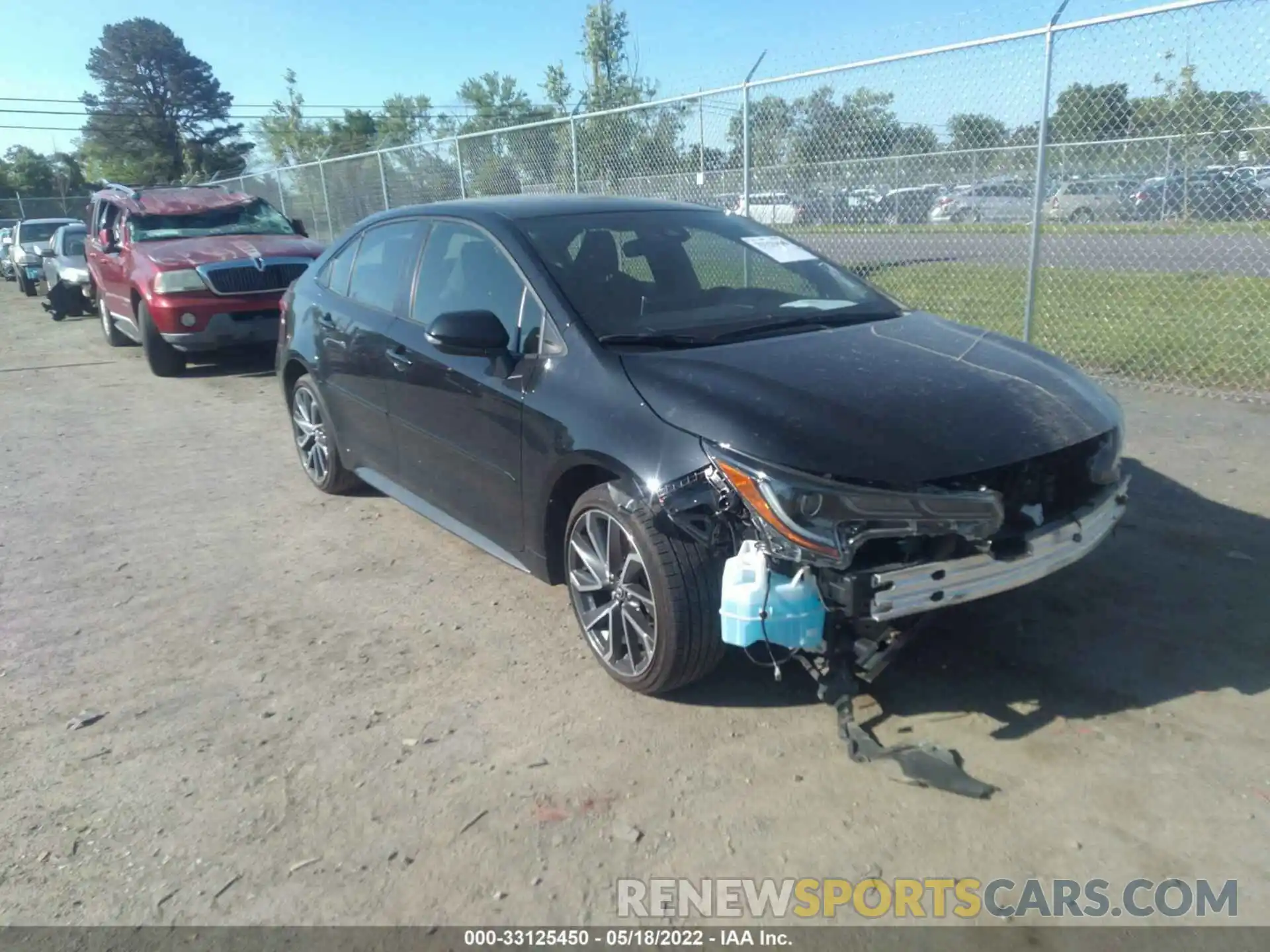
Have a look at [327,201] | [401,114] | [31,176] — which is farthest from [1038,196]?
[31,176]

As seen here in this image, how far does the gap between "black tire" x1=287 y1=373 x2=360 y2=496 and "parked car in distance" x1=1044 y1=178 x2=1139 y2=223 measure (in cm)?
572

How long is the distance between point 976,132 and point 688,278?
477cm

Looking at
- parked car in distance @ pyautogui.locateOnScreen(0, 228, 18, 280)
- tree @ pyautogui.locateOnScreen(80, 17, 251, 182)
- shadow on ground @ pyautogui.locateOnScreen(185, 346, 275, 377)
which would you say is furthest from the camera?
tree @ pyautogui.locateOnScreen(80, 17, 251, 182)

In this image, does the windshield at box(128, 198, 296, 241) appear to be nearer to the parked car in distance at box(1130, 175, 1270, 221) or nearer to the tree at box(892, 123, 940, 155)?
the tree at box(892, 123, 940, 155)

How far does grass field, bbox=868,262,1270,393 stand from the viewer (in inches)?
305

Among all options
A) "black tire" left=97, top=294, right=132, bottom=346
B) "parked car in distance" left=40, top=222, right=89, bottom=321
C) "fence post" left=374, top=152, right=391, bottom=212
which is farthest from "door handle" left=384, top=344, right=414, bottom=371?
"parked car in distance" left=40, top=222, right=89, bottom=321

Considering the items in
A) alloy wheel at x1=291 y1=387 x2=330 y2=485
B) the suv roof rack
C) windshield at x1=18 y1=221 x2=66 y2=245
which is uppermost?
the suv roof rack

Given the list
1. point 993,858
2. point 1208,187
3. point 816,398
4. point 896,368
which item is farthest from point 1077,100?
point 993,858

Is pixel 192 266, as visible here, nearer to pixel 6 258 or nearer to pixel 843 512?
pixel 843 512

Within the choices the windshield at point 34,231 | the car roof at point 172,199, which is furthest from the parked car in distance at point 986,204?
the windshield at point 34,231

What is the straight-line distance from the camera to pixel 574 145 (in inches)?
436

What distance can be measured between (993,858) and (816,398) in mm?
1453

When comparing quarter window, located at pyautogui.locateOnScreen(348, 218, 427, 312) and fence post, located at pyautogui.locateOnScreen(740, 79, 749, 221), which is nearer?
quarter window, located at pyautogui.locateOnScreen(348, 218, 427, 312)

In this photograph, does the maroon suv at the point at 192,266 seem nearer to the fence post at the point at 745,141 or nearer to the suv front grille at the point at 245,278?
the suv front grille at the point at 245,278
